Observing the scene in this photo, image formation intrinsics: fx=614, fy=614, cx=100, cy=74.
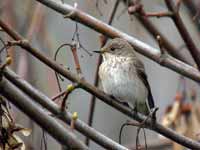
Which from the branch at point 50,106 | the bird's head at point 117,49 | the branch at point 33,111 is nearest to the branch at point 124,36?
the bird's head at point 117,49

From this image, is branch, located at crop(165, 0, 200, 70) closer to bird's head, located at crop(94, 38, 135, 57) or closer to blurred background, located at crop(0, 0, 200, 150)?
blurred background, located at crop(0, 0, 200, 150)

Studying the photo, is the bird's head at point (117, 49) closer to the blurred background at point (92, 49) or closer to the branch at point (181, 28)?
the blurred background at point (92, 49)

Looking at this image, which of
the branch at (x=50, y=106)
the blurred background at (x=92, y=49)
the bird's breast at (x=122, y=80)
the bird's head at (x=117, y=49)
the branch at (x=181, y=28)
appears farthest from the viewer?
the bird's head at (x=117, y=49)

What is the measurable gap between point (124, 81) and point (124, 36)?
0.45 meters

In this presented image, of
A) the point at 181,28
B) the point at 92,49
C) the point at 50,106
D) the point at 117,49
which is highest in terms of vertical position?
the point at 181,28

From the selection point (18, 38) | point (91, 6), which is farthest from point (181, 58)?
point (18, 38)

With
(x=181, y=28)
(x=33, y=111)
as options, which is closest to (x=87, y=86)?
(x=33, y=111)

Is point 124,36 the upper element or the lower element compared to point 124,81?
upper

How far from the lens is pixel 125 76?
3.73m

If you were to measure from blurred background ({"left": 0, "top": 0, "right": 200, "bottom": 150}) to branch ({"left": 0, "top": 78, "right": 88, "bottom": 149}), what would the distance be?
3.92 feet

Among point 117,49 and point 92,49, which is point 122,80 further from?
point 92,49

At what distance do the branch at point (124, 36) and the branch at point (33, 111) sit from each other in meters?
0.93

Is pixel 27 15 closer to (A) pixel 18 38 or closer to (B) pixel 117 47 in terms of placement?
(B) pixel 117 47

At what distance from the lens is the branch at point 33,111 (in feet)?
6.55
